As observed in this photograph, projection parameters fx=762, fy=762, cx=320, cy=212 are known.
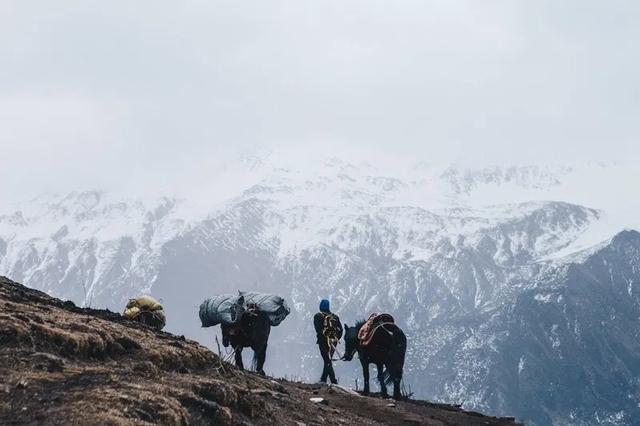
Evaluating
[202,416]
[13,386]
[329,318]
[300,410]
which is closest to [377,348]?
[329,318]

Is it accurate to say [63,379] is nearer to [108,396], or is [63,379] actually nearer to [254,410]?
[108,396]

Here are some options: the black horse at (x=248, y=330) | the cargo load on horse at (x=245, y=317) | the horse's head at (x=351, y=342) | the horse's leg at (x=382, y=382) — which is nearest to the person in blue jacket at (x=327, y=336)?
the horse's head at (x=351, y=342)

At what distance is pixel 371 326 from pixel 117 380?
43.1ft

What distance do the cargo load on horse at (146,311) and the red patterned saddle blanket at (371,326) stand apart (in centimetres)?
630

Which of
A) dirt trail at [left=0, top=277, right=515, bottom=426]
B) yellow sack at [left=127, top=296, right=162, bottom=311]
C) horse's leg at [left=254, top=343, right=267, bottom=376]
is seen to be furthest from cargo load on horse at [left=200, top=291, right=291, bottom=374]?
dirt trail at [left=0, top=277, right=515, bottom=426]

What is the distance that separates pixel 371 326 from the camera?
23.5 metres

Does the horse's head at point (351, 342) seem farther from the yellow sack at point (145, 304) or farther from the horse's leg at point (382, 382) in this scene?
the yellow sack at point (145, 304)

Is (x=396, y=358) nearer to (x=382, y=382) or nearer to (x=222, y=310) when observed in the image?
(x=382, y=382)

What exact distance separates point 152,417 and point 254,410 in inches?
121

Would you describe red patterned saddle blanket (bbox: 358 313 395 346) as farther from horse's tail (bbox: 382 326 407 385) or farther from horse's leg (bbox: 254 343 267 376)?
horse's leg (bbox: 254 343 267 376)

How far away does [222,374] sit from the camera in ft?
48.4

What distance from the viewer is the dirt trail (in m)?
10.0

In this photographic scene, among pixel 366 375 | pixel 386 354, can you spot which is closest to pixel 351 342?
pixel 366 375

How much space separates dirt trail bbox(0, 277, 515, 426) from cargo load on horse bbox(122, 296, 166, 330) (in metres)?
2.06
